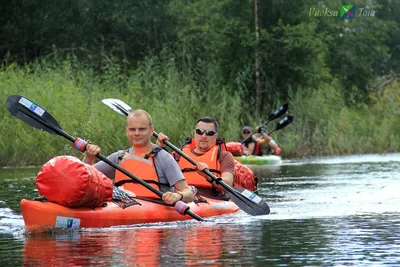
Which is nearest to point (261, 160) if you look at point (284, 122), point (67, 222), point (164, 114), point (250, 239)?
point (284, 122)

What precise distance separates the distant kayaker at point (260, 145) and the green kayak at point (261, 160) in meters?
0.44

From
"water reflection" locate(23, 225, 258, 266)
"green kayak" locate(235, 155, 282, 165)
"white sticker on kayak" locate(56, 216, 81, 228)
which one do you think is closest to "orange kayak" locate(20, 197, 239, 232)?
"white sticker on kayak" locate(56, 216, 81, 228)

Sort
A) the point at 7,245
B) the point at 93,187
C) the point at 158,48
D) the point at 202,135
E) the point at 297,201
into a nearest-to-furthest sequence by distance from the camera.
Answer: the point at 7,245 → the point at 93,187 → the point at 202,135 → the point at 297,201 → the point at 158,48

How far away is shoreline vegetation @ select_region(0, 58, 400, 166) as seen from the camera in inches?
819

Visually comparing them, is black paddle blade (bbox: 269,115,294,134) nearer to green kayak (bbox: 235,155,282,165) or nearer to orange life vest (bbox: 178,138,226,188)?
green kayak (bbox: 235,155,282,165)

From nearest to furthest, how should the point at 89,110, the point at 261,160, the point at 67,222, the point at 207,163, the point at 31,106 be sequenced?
the point at 67,222 → the point at 31,106 → the point at 207,163 → the point at 89,110 → the point at 261,160

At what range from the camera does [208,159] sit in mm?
12094

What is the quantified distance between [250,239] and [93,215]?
1.50 m

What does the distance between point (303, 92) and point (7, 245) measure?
828 inches

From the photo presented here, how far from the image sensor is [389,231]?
930 cm

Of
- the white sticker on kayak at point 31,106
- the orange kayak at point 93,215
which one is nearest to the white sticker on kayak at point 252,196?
the orange kayak at point 93,215

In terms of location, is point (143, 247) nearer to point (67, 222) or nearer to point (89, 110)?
point (67, 222)

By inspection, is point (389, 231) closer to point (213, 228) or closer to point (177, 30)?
point (213, 228)

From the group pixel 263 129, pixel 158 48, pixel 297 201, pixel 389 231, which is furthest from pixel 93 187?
pixel 158 48
